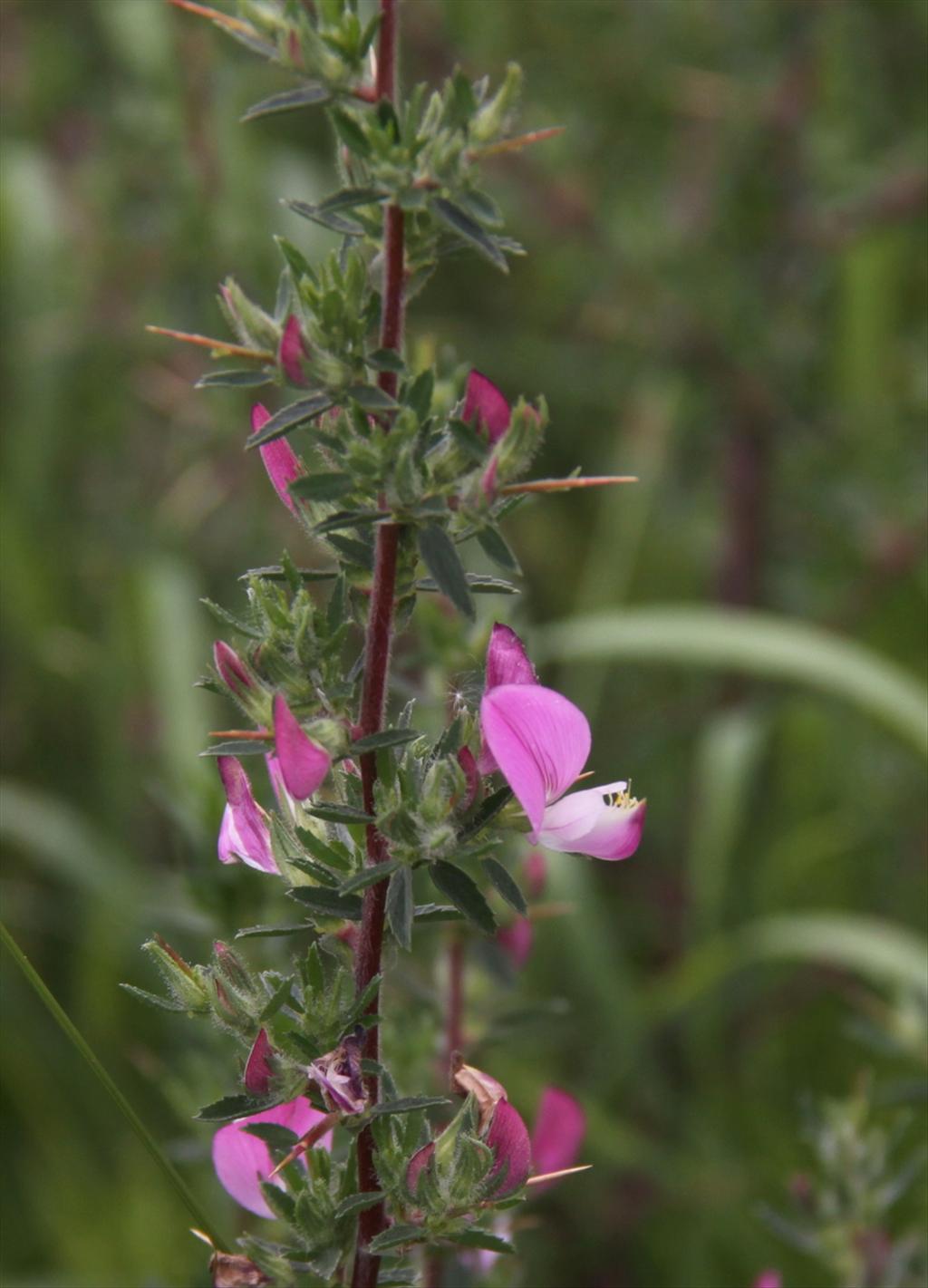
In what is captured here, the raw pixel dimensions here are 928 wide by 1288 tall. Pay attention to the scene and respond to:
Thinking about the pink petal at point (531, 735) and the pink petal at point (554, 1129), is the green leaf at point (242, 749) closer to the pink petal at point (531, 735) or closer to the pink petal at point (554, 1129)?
the pink petal at point (531, 735)

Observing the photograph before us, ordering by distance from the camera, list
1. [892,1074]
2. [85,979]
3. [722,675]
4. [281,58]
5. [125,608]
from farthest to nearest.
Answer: [125,608] < [722,675] < [85,979] < [892,1074] < [281,58]

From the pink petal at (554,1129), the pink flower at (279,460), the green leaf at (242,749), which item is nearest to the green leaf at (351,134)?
the pink flower at (279,460)

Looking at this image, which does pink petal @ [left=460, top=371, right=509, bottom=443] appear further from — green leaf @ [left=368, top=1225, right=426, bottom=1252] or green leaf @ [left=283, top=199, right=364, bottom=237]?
green leaf @ [left=368, top=1225, right=426, bottom=1252]

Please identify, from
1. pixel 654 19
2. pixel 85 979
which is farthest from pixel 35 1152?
pixel 654 19

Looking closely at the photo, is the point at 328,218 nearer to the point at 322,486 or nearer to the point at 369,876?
the point at 322,486

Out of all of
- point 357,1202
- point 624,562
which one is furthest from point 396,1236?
point 624,562

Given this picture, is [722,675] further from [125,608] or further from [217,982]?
[217,982]
